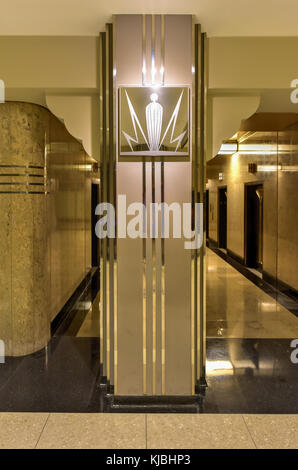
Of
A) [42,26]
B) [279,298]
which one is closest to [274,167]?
[279,298]

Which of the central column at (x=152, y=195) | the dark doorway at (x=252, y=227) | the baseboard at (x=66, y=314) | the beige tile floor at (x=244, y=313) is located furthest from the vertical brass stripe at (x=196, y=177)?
the dark doorway at (x=252, y=227)

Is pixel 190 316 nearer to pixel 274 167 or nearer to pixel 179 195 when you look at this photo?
pixel 179 195

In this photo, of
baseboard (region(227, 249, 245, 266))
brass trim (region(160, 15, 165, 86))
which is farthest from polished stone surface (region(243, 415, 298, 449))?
baseboard (region(227, 249, 245, 266))

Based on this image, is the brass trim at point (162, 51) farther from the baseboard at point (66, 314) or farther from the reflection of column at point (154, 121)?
the baseboard at point (66, 314)

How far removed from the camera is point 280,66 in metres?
3.03

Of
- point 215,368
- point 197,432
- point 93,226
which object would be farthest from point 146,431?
point 93,226

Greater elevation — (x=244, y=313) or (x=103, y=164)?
(x=103, y=164)

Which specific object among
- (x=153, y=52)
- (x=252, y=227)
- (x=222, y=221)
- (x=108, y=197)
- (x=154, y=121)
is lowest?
(x=252, y=227)

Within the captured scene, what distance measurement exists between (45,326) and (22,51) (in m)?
2.72

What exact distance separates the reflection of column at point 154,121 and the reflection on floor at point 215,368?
2.03 m

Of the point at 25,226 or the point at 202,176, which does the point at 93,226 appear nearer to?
the point at 25,226

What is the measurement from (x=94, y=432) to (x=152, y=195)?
1706 millimetres

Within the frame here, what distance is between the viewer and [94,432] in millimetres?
2436

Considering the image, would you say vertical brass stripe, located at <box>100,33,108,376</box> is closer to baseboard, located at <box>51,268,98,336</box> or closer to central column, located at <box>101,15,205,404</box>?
central column, located at <box>101,15,205,404</box>
